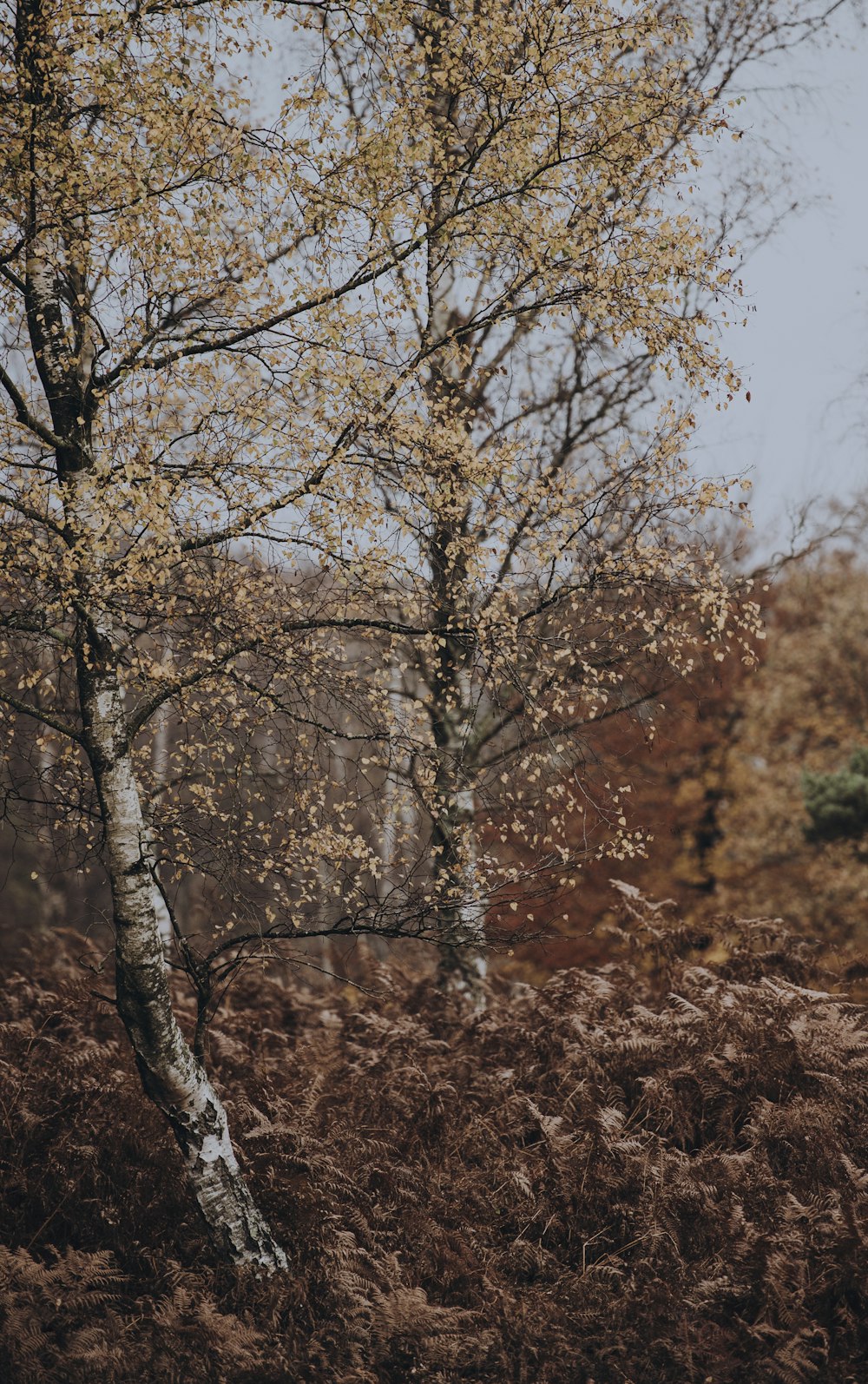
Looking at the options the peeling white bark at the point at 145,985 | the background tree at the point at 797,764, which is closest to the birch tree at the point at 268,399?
the peeling white bark at the point at 145,985

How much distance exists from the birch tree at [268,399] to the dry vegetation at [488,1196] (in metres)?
0.70

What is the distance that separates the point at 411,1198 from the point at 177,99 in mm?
6967

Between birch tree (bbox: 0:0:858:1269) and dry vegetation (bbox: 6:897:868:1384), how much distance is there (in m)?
0.70

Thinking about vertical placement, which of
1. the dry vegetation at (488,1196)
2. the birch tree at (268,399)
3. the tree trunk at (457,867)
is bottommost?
the dry vegetation at (488,1196)

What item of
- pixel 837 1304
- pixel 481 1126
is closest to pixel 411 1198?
pixel 481 1126

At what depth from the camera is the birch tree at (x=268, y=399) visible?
5.52 metres

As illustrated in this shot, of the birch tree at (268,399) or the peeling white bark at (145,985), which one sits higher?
the birch tree at (268,399)

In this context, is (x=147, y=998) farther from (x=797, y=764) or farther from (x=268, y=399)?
(x=797, y=764)

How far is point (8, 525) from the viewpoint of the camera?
17.6 feet

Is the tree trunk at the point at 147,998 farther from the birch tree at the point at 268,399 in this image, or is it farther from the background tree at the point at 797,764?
the background tree at the point at 797,764

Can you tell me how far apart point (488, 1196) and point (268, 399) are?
533 centimetres

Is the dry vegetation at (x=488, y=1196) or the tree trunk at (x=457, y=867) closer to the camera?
the dry vegetation at (x=488, y=1196)

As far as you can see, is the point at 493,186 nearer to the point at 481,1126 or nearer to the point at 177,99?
the point at 177,99

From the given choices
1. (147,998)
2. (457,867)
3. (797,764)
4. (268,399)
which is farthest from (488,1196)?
(797,764)
